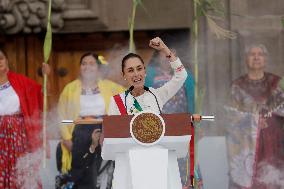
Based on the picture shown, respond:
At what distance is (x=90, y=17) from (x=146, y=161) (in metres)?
3.17

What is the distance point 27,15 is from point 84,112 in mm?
1018

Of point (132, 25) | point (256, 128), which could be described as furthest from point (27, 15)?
point (256, 128)

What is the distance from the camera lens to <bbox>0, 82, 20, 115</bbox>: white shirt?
682cm

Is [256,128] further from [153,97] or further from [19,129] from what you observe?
[153,97]

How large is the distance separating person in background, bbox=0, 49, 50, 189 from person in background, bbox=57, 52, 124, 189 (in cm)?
23

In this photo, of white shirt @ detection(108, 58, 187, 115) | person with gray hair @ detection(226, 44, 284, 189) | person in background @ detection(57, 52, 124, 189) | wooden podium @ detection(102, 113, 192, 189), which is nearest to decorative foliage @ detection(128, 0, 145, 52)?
person in background @ detection(57, 52, 124, 189)

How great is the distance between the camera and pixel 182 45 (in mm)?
7270

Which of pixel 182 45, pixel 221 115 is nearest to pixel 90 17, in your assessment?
pixel 182 45

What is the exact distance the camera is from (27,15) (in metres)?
7.26

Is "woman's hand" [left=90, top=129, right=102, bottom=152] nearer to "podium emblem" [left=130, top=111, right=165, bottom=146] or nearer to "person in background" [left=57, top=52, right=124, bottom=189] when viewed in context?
"person in background" [left=57, top=52, right=124, bottom=189]

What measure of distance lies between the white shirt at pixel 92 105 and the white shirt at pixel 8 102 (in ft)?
1.77

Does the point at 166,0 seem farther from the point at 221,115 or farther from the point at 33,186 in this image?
the point at 33,186

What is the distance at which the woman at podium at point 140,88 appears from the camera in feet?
15.4

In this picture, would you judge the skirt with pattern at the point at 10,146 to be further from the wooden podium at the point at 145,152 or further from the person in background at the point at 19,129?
the wooden podium at the point at 145,152
